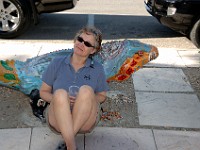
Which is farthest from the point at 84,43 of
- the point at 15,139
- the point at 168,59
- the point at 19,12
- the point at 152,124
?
the point at 19,12

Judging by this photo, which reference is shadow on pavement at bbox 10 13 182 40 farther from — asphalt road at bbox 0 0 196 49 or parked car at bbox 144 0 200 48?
parked car at bbox 144 0 200 48

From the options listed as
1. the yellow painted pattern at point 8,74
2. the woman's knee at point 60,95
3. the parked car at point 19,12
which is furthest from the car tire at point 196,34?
the woman's knee at point 60,95

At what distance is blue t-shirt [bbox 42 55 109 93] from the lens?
3.15 meters

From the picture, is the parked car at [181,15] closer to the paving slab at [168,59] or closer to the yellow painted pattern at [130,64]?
the paving slab at [168,59]

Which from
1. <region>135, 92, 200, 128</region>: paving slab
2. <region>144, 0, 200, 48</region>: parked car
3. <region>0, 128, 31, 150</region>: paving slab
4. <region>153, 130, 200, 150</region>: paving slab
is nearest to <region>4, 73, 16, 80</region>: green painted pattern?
<region>0, 128, 31, 150</region>: paving slab

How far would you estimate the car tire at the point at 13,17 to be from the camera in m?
6.24

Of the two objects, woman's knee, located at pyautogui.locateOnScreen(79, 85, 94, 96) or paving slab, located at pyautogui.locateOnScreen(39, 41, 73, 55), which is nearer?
woman's knee, located at pyautogui.locateOnScreen(79, 85, 94, 96)

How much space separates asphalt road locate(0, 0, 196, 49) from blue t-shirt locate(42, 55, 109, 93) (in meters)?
3.52

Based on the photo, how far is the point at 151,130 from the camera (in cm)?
369

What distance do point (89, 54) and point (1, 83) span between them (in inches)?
67.7

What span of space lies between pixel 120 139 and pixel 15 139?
103 centimetres

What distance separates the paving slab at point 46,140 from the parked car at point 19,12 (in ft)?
10.5

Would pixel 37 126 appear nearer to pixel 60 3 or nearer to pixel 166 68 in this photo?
pixel 166 68

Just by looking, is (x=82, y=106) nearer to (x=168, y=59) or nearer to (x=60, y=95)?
(x=60, y=95)
